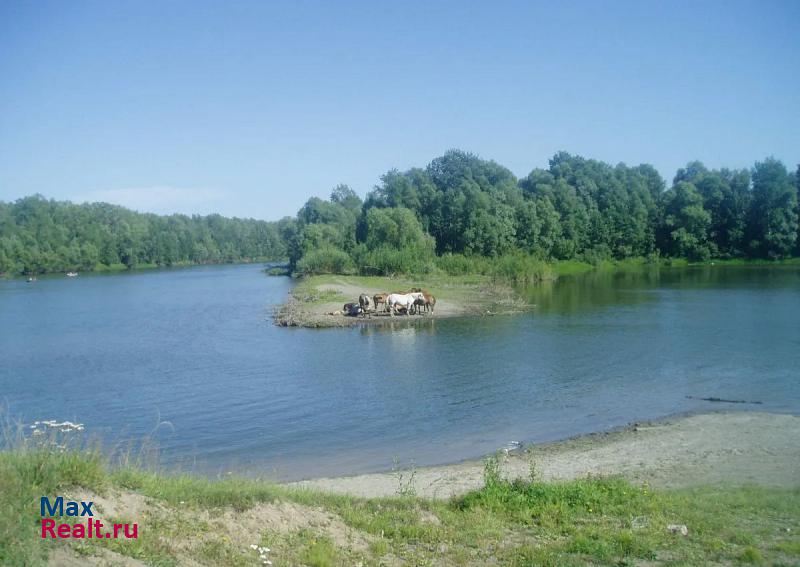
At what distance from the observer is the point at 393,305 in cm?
4216

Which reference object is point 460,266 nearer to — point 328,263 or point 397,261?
point 397,261

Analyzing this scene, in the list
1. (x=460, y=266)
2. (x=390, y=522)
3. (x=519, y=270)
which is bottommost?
(x=390, y=522)

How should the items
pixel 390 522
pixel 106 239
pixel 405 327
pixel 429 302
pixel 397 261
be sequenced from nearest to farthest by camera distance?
pixel 390 522 → pixel 405 327 → pixel 429 302 → pixel 397 261 → pixel 106 239

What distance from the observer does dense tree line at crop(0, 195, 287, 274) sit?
114938 millimetres

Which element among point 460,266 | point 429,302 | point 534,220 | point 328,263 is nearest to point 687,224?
point 534,220

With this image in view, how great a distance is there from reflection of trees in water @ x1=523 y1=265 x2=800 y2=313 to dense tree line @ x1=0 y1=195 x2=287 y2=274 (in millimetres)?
91960

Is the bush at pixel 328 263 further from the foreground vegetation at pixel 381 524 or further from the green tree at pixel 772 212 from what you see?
the foreground vegetation at pixel 381 524

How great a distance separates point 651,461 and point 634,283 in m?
52.0

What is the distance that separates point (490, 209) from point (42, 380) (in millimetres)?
60731

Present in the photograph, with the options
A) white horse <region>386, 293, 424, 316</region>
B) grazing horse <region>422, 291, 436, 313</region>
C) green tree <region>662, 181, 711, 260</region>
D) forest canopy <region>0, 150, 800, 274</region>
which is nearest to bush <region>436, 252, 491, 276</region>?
forest canopy <region>0, 150, 800, 274</region>

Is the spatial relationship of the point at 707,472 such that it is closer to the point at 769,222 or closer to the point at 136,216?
the point at 769,222

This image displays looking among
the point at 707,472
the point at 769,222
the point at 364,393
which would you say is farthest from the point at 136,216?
the point at 707,472

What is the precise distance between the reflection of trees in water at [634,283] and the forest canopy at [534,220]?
296 inches

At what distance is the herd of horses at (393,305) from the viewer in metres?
41.8
